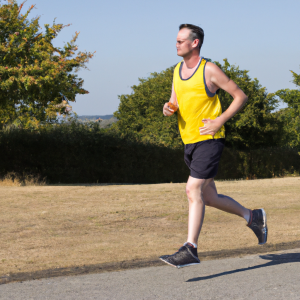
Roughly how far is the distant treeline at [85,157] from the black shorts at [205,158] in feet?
51.2

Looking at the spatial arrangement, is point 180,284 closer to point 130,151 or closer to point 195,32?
point 195,32

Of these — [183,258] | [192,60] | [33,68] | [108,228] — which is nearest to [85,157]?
[33,68]

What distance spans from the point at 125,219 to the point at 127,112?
4714cm

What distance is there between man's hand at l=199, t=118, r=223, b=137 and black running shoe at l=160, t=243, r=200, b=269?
3.50 ft

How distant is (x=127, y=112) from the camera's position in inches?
2137

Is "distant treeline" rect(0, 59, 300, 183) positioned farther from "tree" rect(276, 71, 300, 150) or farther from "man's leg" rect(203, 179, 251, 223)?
"man's leg" rect(203, 179, 251, 223)

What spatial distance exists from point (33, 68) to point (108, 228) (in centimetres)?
982

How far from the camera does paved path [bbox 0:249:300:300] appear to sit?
3383 millimetres

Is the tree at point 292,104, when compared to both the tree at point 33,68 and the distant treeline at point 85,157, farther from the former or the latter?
the tree at point 33,68

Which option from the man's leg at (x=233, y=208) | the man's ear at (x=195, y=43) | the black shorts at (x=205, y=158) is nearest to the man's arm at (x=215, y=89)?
the black shorts at (x=205, y=158)

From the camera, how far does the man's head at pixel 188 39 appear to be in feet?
13.4

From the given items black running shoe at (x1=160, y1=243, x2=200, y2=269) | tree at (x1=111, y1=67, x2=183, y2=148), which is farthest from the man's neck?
tree at (x1=111, y1=67, x2=183, y2=148)

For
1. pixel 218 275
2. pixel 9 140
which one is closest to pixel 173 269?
pixel 218 275

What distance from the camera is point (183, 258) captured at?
3.78 m
